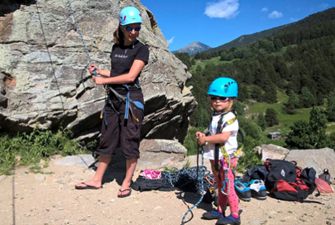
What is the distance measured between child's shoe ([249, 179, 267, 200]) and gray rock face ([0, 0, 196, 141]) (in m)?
3.01

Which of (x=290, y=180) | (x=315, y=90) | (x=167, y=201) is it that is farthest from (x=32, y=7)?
(x=315, y=90)

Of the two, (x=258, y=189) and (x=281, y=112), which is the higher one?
(x=258, y=189)

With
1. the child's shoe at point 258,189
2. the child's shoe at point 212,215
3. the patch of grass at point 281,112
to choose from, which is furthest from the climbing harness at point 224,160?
the patch of grass at point 281,112

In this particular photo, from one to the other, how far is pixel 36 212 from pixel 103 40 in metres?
4.09

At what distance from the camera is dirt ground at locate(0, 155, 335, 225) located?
4746 mm

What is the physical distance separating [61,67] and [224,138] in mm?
4158

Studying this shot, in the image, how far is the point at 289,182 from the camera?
5750mm

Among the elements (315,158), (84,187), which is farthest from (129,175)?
(315,158)

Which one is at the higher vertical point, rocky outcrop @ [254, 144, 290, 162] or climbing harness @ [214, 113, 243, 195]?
climbing harness @ [214, 113, 243, 195]

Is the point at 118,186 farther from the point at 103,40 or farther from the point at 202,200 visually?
the point at 103,40

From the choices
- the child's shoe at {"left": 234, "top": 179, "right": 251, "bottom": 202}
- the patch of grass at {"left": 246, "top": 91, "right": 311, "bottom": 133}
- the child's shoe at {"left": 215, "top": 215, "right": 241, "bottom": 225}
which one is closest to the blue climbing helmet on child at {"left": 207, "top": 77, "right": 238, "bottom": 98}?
the child's shoe at {"left": 215, "top": 215, "right": 241, "bottom": 225}

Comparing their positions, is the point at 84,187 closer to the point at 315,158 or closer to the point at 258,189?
the point at 258,189

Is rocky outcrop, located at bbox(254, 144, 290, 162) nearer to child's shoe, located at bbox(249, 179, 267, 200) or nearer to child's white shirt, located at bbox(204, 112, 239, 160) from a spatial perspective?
child's shoe, located at bbox(249, 179, 267, 200)

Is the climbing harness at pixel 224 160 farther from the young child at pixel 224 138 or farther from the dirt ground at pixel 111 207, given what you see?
the dirt ground at pixel 111 207
